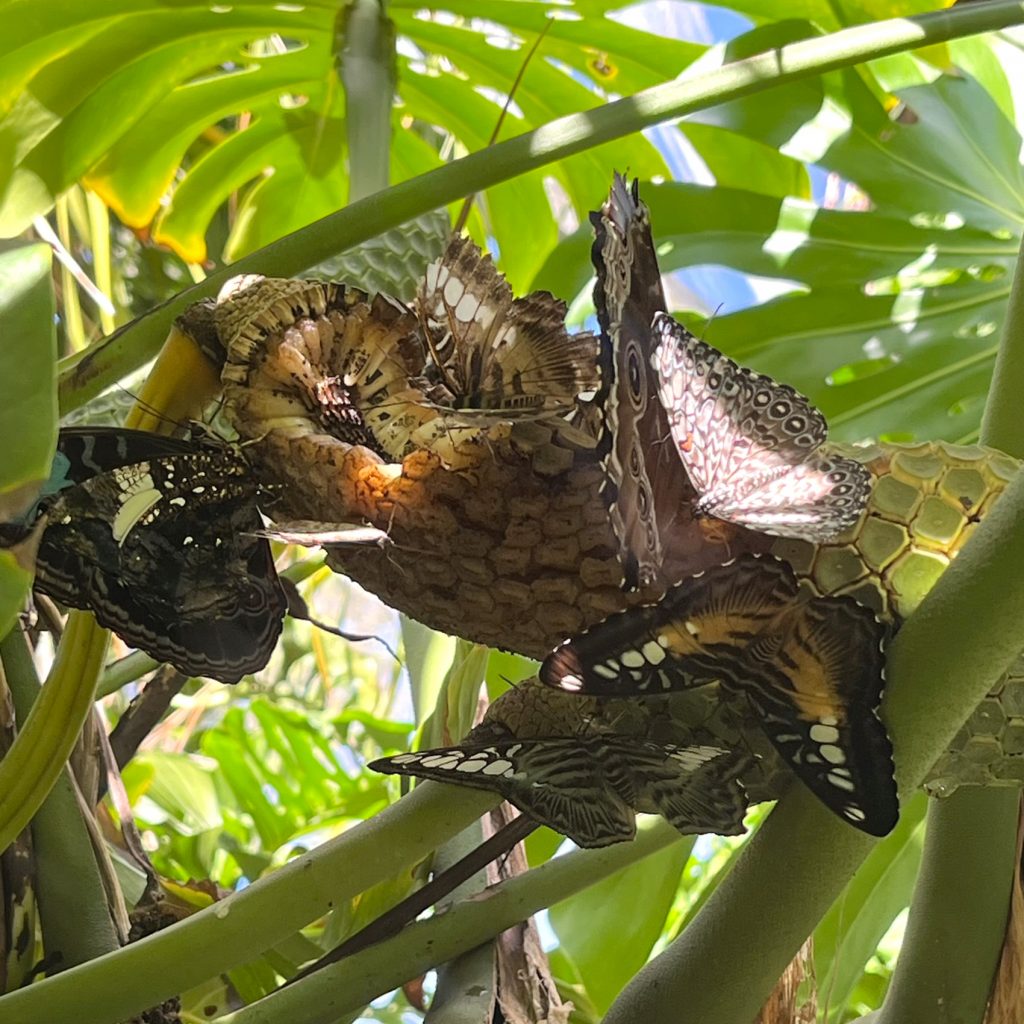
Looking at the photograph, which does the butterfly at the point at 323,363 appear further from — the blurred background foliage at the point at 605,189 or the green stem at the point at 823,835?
the blurred background foliage at the point at 605,189

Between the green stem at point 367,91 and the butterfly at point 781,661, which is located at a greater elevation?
the green stem at point 367,91

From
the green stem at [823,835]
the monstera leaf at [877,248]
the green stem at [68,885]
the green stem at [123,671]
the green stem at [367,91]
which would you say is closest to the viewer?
the green stem at [823,835]

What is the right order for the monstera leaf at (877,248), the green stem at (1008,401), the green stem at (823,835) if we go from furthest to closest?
the monstera leaf at (877,248)
the green stem at (1008,401)
the green stem at (823,835)

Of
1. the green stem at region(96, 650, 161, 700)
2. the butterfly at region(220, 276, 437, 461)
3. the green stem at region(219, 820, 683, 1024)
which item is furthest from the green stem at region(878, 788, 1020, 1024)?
the green stem at region(96, 650, 161, 700)

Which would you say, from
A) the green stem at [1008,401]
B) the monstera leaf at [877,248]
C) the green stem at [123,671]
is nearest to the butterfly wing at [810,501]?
the green stem at [1008,401]

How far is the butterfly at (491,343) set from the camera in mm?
352

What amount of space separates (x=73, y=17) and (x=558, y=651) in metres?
0.84

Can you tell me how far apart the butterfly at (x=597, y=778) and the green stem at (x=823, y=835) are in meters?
0.02

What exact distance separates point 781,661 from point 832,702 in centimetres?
2

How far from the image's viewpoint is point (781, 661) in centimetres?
31

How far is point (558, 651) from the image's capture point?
29cm

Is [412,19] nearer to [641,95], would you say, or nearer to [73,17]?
[73,17]

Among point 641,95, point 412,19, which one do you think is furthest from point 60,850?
point 412,19

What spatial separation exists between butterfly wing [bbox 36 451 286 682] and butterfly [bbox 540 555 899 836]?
5.0 inches
